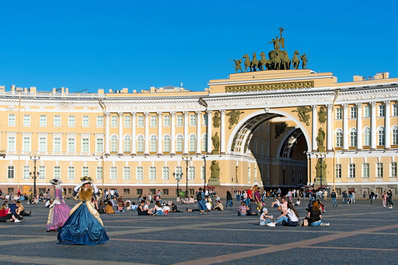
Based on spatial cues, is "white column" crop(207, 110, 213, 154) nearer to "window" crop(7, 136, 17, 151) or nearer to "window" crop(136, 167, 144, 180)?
"window" crop(136, 167, 144, 180)

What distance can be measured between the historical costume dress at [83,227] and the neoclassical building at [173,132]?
5953 cm

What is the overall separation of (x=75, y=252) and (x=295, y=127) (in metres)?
77.5

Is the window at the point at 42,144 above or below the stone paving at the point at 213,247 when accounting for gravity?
above

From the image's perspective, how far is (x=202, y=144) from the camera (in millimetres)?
86875

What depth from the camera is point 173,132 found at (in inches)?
3452

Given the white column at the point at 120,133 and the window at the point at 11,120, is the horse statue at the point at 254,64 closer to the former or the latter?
the white column at the point at 120,133

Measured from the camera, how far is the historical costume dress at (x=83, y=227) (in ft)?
67.9

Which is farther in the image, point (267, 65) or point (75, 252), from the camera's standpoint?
point (267, 65)

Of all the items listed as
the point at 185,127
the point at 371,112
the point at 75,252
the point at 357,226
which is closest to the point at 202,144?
the point at 185,127

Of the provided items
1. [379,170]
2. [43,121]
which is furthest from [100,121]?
[379,170]

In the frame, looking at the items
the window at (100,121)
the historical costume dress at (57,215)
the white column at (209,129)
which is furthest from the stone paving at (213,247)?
the window at (100,121)

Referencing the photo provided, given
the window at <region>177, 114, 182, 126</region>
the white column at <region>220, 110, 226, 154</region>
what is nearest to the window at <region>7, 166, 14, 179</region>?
the window at <region>177, 114, 182, 126</region>

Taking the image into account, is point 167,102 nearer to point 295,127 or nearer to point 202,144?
point 202,144

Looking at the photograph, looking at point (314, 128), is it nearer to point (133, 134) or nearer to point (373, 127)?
point (373, 127)
